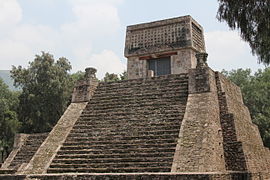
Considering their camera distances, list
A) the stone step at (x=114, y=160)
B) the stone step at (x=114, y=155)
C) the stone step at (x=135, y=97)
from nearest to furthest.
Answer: the stone step at (x=114, y=160) < the stone step at (x=114, y=155) < the stone step at (x=135, y=97)

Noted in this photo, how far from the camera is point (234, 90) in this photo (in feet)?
44.2

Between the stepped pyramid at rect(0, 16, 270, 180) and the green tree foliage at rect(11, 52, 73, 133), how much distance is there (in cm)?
1040

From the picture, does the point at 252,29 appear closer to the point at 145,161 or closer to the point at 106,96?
the point at 145,161

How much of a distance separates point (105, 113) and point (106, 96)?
1295 millimetres

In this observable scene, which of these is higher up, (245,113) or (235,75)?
(235,75)

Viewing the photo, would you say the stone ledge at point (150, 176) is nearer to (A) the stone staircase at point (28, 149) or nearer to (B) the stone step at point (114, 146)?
(B) the stone step at point (114, 146)

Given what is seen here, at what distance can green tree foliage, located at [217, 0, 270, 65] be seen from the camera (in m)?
7.14

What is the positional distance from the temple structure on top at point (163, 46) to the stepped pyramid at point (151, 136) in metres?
3.33

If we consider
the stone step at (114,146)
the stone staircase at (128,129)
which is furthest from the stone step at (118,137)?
the stone step at (114,146)

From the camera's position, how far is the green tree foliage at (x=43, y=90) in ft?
82.0

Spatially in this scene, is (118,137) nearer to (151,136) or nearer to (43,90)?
(151,136)

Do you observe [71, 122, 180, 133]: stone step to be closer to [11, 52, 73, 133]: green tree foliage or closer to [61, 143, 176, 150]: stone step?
[61, 143, 176, 150]: stone step

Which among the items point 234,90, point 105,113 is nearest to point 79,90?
point 105,113

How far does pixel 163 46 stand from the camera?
16766 millimetres
